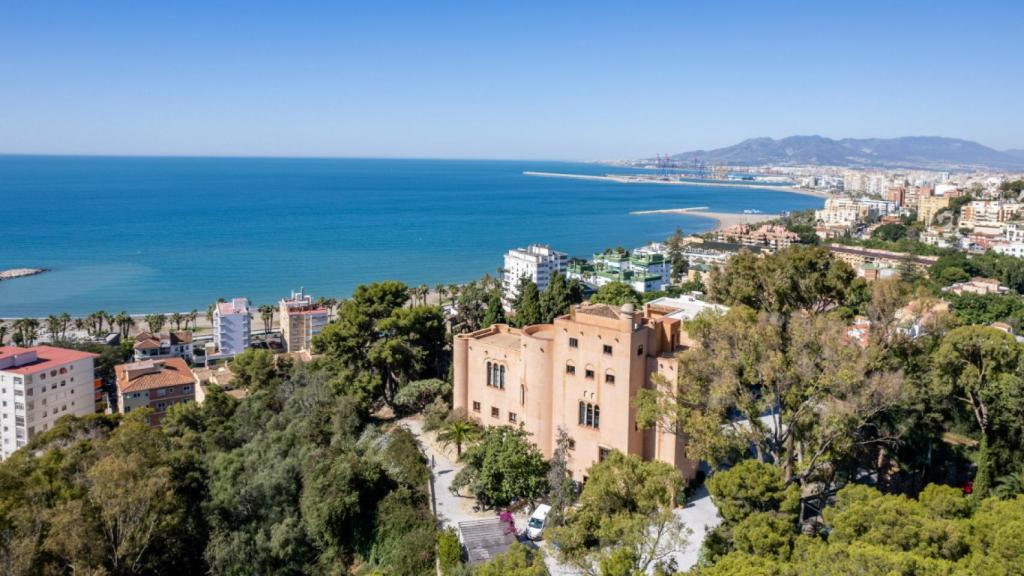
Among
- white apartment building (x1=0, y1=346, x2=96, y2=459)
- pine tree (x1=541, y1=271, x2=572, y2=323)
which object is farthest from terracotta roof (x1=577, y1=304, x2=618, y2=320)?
white apartment building (x1=0, y1=346, x2=96, y2=459)

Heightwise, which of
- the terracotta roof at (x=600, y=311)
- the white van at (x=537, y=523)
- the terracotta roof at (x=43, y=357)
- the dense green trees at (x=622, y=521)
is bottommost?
the terracotta roof at (x=43, y=357)

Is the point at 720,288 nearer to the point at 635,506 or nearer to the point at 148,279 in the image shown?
the point at 635,506

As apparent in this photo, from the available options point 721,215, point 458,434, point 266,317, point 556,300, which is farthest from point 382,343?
point 721,215

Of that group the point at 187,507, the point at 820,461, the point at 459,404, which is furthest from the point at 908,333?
the point at 187,507

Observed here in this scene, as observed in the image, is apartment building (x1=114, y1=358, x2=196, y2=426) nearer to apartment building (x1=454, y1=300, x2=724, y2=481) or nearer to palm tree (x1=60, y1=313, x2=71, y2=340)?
palm tree (x1=60, y1=313, x2=71, y2=340)

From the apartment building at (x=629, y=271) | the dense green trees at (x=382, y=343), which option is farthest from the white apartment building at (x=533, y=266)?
the dense green trees at (x=382, y=343)

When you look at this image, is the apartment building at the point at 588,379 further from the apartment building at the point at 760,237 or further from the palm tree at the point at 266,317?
the apartment building at the point at 760,237
